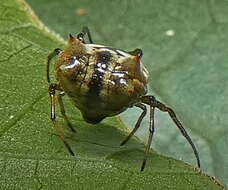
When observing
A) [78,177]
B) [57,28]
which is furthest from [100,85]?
[57,28]

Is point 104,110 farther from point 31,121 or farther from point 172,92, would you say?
point 172,92

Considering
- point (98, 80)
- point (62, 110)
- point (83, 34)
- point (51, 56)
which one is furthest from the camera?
point (83, 34)

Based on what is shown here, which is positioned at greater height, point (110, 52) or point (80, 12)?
point (110, 52)

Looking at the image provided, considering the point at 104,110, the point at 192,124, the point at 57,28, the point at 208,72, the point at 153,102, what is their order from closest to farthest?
the point at 104,110, the point at 153,102, the point at 192,124, the point at 208,72, the point at 57,28

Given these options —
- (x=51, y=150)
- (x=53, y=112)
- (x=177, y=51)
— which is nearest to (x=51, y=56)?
(x=53, y=112)

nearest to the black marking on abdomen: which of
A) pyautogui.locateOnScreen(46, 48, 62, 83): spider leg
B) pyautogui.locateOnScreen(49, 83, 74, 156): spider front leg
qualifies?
pyautogui.locateOnScreen(49, 83, 74, 156): spider front leg

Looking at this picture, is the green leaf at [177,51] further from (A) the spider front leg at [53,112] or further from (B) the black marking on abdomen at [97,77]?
(B) the black marking on abdomen at [97,77]

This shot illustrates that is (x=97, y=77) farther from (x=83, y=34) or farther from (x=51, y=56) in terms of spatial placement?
(x=83, y=34)

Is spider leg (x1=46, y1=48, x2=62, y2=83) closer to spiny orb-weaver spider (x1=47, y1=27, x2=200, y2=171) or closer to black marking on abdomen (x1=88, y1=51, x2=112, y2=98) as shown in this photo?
spiny orb-weaver spider (x1=47, y1=27, x2=200, y2=171)
